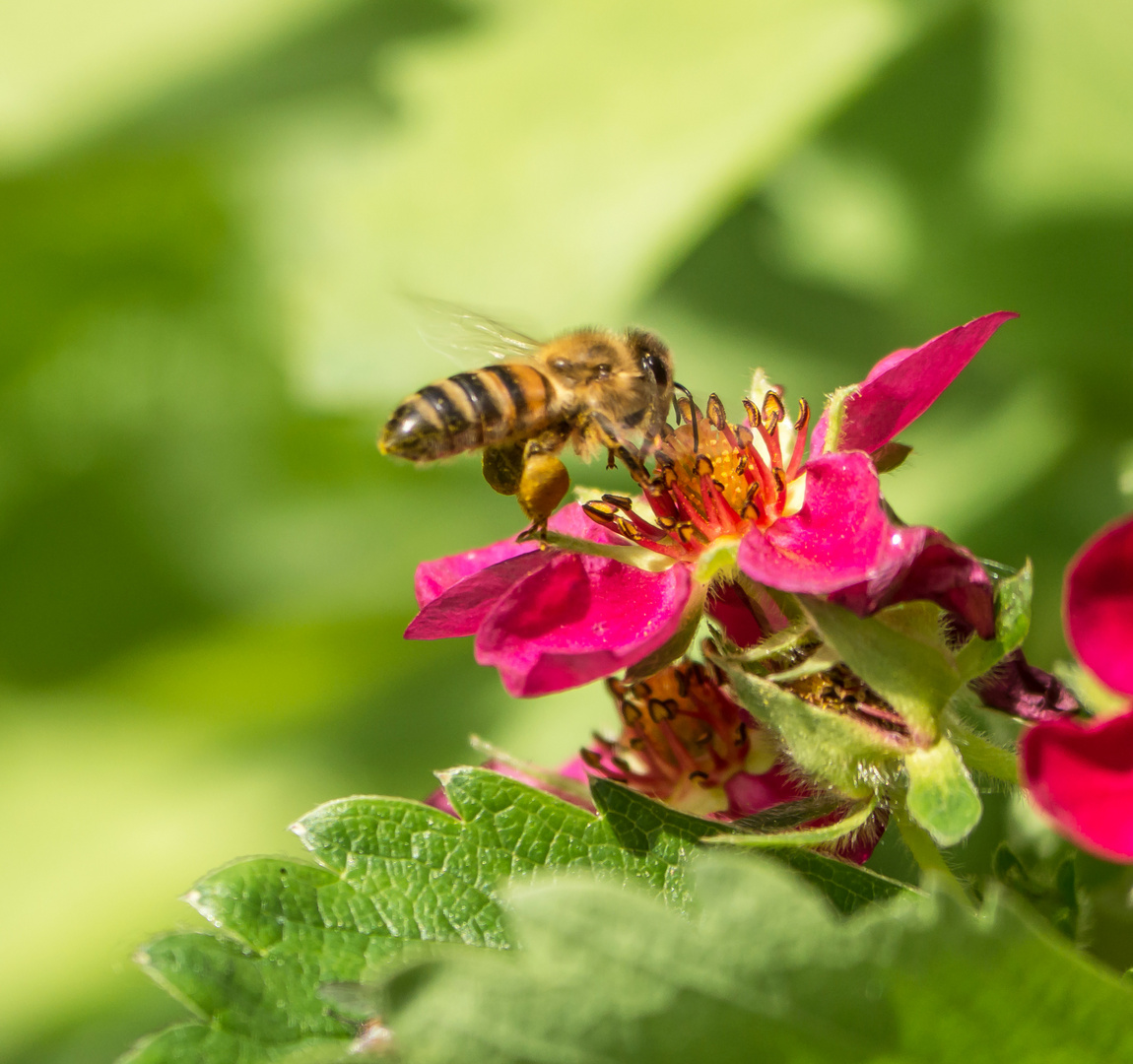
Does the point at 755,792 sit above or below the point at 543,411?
below

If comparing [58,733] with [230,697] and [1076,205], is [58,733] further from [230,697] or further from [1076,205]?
[1076,205]

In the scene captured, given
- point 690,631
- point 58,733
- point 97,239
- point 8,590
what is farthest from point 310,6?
point 690,631

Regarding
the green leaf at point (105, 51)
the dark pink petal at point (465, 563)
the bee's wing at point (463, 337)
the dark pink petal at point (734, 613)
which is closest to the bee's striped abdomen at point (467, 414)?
the dark pink petal at point (465, 563)

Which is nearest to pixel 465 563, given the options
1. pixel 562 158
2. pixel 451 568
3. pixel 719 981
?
pixel 451 568

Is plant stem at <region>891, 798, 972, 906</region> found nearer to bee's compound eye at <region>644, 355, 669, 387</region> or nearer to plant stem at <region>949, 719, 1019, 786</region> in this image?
plant stem at <region>949, 719, 1019, 786</region>

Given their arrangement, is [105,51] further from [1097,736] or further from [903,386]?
[1097,736]

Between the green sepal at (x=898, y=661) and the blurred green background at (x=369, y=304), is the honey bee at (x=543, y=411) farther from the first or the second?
the blurred green background at (x=369, y=304)
